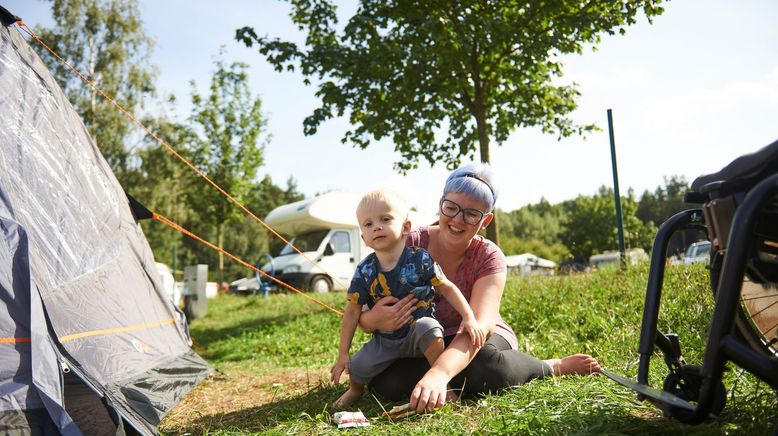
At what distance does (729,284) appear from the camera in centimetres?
140

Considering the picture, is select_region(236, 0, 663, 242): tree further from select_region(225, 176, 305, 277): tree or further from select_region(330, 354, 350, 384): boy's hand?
select_region(225, 176, 305, 277): tree

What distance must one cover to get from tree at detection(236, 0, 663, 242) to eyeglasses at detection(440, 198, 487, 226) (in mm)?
4803

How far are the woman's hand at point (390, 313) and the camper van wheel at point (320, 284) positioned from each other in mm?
10897

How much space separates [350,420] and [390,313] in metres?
0.46

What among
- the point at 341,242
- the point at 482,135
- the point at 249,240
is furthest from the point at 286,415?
the point at 249,240

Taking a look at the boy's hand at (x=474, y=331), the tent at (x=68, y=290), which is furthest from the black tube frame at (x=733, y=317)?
the tent at (x=68, y=290)

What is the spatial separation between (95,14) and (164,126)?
4066 mm

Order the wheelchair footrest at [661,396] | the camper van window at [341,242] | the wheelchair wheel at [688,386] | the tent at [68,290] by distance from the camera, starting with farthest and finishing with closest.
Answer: the camper van window at [341,242] → the tent at [68,290] → the wheelchair wheel at [688,386] → the wheelchair footrest at [661,396]

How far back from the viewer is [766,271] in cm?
161

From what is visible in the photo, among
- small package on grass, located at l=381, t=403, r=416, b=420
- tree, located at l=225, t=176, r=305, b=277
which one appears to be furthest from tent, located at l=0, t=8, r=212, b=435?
tree, located at l=225, t=176, r=305, b=277

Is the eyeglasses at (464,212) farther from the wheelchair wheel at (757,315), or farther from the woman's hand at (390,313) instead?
the wheelchair wheel at (757,315)

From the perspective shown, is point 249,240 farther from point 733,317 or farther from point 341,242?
point 733,317

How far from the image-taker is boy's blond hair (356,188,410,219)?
2475 millimetres

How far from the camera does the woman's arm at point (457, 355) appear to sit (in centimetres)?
227
